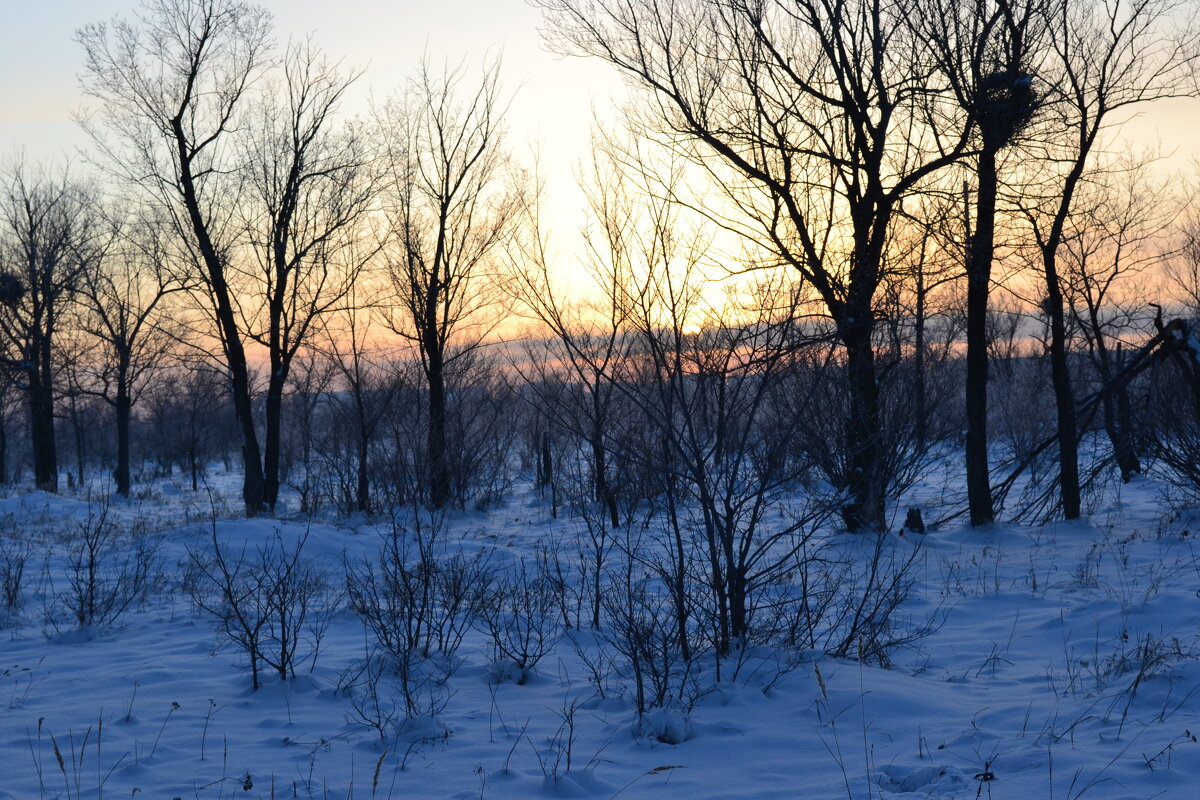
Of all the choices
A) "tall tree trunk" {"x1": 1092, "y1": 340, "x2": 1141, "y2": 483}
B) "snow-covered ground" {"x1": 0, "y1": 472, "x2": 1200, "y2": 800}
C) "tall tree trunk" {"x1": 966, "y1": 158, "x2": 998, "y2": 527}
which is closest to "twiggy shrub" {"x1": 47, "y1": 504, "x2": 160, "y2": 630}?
"snow-covered ground" {"x1": 0, "y1": 472, "x2": 1200, "y2": 800}

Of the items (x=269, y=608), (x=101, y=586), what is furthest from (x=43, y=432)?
(x=269, y=608)

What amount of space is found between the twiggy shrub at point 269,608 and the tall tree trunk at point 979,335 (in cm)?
861

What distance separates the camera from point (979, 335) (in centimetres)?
1206

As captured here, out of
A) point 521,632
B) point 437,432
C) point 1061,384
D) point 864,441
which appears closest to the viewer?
point 521,632

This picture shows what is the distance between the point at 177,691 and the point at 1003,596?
6.80m

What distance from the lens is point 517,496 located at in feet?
81.7

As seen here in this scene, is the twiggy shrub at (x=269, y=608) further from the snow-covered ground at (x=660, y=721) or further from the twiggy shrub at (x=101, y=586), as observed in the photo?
the twiggy shrub at (x=101, y=586)

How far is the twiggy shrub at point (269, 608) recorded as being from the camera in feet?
19.0

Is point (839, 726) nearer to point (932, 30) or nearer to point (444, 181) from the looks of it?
point (932, 30)

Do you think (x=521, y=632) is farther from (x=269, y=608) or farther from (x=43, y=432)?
(x=43, y=432)

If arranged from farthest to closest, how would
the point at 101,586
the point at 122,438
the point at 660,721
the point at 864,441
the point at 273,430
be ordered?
the point at 122,438, the point at 273,430, the point at 864,441, the point at 101,586, the point at 660,721

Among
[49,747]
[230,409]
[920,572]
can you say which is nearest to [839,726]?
[49,747]

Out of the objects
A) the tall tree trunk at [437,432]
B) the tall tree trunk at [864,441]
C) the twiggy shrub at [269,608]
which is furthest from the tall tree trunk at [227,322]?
the tall tree trunk at [864,441]

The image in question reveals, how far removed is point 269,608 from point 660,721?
3.61 m
